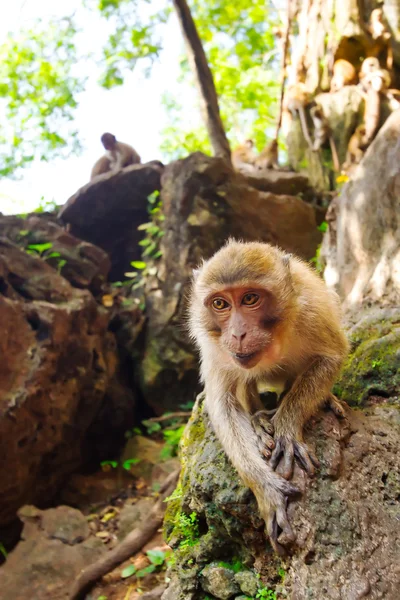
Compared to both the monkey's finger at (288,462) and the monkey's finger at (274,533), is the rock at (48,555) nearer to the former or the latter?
the monkey's finger at (274,533)

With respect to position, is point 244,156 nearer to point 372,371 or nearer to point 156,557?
point 156,557

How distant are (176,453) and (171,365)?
1651 millimetres

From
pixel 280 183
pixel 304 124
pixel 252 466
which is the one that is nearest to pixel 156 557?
pixel 252 466

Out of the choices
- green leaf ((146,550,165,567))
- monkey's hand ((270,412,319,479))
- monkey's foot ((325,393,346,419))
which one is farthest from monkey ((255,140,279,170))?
monkey's hand ((270,412,319,479))

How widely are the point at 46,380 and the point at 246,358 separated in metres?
4.55

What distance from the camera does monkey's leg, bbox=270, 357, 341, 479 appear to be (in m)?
2.50

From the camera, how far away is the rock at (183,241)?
8445 mm

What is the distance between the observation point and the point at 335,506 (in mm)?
2369

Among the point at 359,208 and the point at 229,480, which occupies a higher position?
the point at 359,208

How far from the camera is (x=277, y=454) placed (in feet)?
8.43

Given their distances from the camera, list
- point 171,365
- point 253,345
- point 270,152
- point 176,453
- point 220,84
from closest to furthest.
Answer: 1. point 253,345
2. point 176,453
3. point 171,365
4. point 270,152
5. point 220,84

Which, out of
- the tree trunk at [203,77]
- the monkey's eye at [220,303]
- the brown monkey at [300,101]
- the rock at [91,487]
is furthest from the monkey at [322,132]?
the monkey's eye at [220,303]

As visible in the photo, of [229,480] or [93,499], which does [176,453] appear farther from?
[229,480]

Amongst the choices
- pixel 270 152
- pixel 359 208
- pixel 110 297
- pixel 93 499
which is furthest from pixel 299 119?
pixel 93 499
